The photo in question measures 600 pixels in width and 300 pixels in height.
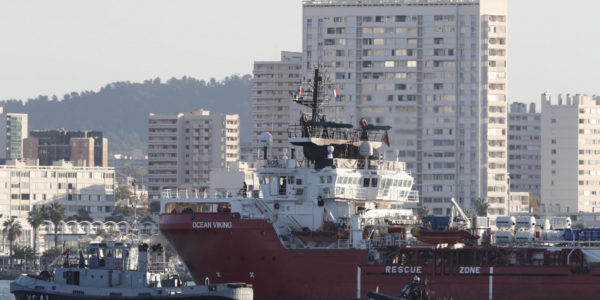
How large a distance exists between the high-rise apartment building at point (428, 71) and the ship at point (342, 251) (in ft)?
322

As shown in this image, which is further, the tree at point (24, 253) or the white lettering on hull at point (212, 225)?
the tree at point (24, 253)

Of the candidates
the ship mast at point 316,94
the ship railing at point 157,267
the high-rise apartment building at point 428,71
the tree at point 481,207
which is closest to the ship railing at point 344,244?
the ship mast at point 316,94

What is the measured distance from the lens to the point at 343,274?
7725 centimetres

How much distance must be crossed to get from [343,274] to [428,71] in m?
107

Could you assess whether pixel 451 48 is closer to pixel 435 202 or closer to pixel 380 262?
pixel 435 202

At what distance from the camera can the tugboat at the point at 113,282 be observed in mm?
71562

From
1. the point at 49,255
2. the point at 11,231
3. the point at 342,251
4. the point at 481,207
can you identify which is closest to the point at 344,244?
the point at 342,251

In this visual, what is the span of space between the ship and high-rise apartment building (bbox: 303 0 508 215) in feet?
322

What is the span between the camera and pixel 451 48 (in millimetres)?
180000

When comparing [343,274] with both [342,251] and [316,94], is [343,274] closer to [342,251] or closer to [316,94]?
[342,251]

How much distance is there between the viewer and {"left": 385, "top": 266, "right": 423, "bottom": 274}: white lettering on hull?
3034 inches

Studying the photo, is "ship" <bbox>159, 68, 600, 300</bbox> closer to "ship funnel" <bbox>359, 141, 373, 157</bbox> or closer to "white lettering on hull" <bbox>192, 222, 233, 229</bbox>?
"white lettering on hull" <bbox>192, 222, 233, 229</bbox>

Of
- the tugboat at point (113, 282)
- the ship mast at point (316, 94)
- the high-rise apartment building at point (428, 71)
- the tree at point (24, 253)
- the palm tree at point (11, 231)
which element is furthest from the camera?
the high-rise apartment building at point (428, 71)

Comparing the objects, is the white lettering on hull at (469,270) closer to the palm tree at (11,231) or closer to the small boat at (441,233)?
the small boat at (441,233)
